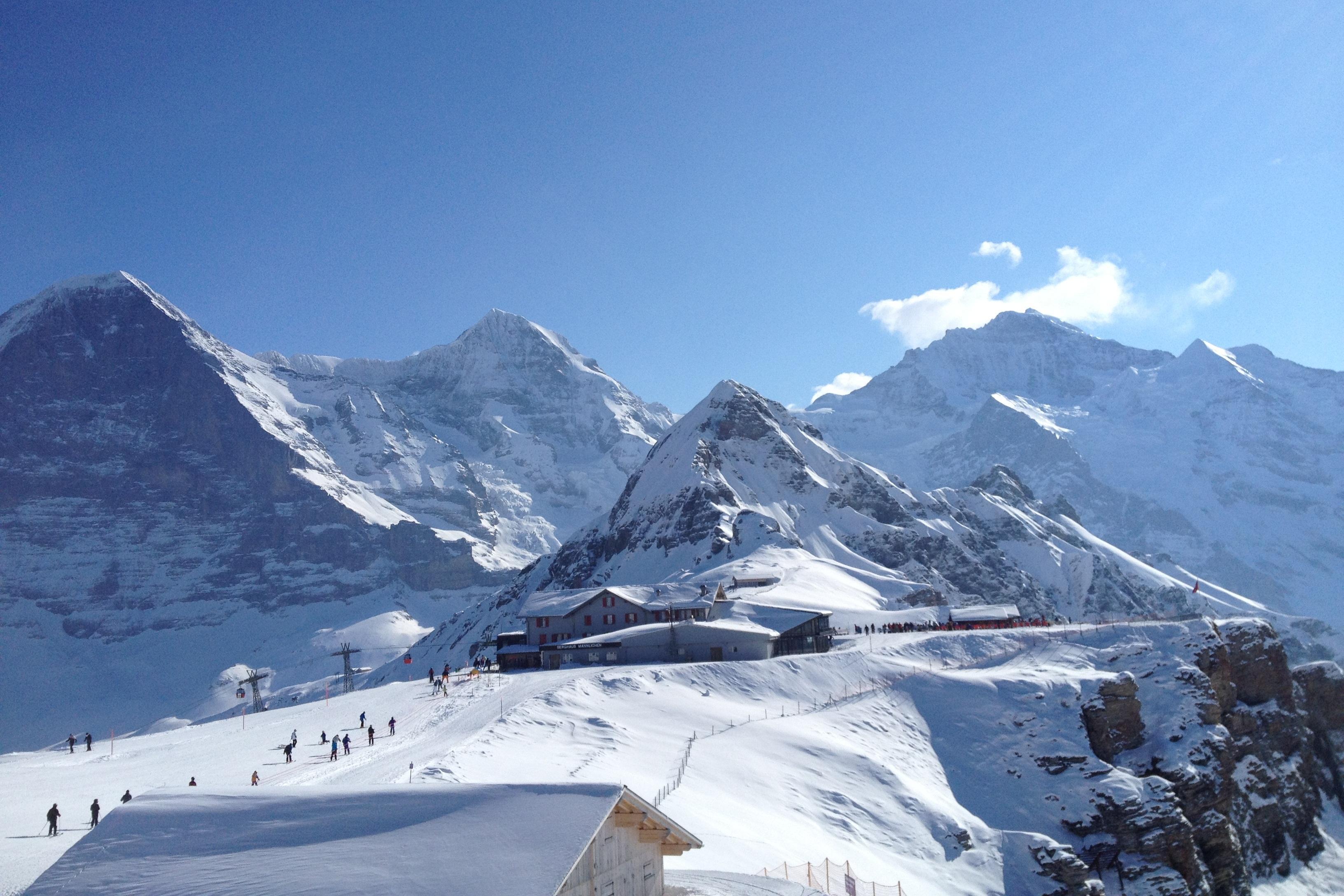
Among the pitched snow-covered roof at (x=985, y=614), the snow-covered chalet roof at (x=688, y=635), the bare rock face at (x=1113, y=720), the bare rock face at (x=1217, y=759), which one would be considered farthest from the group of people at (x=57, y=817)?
the pitched snow-covered roof at (x=985, y=614)

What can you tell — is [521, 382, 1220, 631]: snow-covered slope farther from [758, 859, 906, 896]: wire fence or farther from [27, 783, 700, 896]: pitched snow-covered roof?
[27, 783, 700, 896]: pitched snow-covered roof

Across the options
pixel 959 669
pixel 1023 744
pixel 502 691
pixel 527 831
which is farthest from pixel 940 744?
pixel 527 831

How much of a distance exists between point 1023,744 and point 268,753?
134ft

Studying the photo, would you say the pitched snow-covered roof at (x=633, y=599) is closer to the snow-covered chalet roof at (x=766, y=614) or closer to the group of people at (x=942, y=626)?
the snow-covered chalet roof at (x=766, y=614)

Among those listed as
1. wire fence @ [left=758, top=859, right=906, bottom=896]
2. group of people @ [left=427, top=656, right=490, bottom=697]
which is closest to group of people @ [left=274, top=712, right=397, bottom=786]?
group of people @ [left=427, top=656, right=490, bottom=697]

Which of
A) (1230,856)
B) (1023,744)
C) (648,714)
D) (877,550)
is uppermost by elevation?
(877,550)

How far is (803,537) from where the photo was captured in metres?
150

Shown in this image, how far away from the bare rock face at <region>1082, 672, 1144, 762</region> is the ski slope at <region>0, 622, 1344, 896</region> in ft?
3.17

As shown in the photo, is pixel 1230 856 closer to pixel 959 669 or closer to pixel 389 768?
pixel 959 669

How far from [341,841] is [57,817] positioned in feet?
66.2

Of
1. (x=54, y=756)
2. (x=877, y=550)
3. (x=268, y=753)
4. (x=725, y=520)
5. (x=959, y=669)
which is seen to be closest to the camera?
(x=268, y=753)

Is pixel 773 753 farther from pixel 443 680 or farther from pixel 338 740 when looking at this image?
pixel 443 680

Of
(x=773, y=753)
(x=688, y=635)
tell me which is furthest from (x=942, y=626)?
(x=773, y=753)

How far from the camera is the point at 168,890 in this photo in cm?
1223
